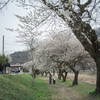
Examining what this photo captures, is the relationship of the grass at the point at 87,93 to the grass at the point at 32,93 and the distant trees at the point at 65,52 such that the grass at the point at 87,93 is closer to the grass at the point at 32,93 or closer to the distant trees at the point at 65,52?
the grass at the point at 32,93

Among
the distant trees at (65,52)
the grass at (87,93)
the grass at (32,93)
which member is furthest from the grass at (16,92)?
the distant trees at (65,52)

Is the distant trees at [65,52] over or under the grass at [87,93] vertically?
over

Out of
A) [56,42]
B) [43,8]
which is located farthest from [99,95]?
[56,42]

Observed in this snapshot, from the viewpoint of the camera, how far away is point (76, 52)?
72.6 ft

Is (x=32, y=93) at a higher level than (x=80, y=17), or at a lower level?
lower

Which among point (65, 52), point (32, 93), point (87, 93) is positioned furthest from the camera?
point (65, 52)

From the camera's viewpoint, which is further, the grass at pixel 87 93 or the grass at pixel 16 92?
the grass at pixel 87 93

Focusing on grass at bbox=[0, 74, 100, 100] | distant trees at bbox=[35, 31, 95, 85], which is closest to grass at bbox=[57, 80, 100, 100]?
grass at bbox=[0, 74, 100, 100]

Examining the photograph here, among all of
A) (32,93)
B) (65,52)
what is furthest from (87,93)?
(65,52)

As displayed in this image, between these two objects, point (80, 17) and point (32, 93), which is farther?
point (32, 93)

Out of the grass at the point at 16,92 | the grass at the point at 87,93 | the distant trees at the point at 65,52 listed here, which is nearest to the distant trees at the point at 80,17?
the grass at the point at 87,93

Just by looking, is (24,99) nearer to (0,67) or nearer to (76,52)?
(0,67)

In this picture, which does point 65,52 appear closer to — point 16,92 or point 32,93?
point 32,93

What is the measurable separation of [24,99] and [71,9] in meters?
5.56
